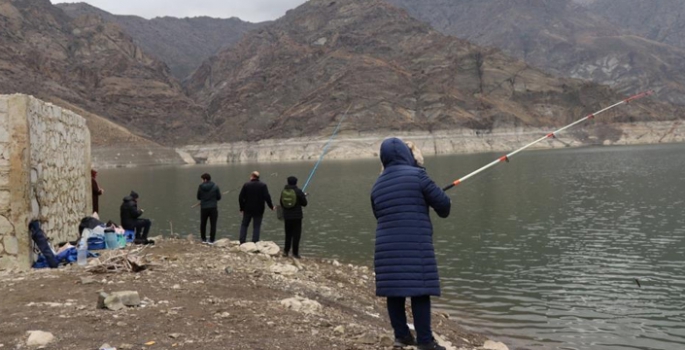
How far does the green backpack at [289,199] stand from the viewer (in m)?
12.2

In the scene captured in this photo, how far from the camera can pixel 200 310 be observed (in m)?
6.85

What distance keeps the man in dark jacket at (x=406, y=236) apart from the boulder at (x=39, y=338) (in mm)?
3278

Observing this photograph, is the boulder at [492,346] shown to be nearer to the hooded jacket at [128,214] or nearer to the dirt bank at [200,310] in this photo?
the dirt bank at [200,310]

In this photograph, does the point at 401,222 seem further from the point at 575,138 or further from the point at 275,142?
the point at 575,138

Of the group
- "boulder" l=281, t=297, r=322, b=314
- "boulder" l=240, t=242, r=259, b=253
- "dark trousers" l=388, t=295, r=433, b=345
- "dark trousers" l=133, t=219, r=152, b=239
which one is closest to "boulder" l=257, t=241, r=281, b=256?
"boulder" l=240, t=242, r=259, b=253

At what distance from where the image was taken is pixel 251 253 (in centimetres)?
1208

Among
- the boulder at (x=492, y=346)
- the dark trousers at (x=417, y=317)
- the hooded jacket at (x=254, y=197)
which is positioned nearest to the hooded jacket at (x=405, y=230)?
the dark trousers at (x=417, y=317)

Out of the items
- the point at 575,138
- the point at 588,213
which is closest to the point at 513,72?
the point at 575,138

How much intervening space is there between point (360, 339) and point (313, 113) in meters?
130

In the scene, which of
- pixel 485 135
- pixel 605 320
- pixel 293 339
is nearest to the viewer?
pixel 293 339

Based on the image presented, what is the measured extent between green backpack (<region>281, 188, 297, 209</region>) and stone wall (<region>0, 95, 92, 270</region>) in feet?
15.1

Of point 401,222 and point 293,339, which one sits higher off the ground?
point 401,222

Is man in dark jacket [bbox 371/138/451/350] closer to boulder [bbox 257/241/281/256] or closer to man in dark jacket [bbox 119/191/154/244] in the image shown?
boulder [bbox 257/241/281/256]

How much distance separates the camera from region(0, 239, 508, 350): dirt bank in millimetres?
5809
